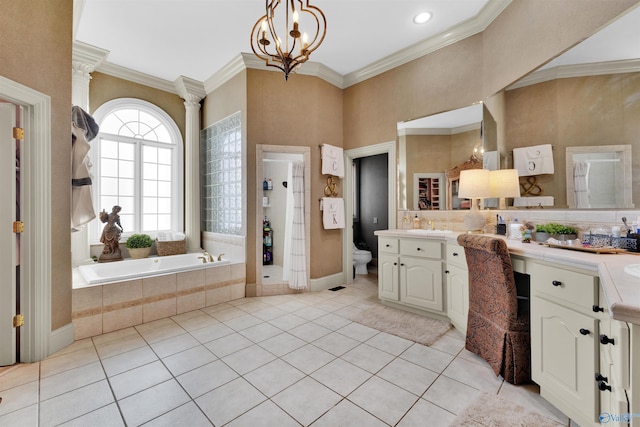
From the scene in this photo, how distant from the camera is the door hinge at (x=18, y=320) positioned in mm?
2021

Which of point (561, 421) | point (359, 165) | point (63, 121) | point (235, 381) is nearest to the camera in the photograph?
point (561, 421)

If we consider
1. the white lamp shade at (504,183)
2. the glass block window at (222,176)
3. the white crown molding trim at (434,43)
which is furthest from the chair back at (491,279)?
the glass block window at (222,176)

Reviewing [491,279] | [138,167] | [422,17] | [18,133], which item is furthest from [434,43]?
[138,167]

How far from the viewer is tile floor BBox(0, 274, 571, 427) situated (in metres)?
1.51

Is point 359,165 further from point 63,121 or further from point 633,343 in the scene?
point 633,343

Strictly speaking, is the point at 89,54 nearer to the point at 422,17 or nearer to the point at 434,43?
the point at 422,17

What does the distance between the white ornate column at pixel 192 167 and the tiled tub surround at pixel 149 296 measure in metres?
1.42

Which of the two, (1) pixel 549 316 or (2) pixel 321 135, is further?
(2) pixel 321 135

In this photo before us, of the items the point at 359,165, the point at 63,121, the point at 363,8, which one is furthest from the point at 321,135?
the point at 63,121

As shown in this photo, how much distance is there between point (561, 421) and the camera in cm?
146

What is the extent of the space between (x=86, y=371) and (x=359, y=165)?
502cm

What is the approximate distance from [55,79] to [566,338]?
396 cm

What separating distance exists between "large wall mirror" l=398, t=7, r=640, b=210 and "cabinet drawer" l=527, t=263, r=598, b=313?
0.78 m

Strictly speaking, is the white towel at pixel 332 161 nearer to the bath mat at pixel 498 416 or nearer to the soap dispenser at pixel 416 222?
the soap dispenser at pixel 416 222
